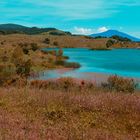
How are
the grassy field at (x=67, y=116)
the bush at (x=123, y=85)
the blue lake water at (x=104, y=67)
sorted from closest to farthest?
the grassy field at (x=67, y=116), the bush at (x=123, y=85), the blue lake water at (x=104, y=67)

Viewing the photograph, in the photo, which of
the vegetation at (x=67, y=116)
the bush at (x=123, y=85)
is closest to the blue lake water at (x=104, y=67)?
the bush at (x=123, y=85)

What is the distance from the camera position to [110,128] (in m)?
8.71

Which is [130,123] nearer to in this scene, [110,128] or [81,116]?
[110,128]

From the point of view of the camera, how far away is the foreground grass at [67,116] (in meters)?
7.29

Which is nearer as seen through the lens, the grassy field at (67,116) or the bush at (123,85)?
the grassy field at (67,116)

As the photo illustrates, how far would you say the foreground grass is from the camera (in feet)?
23.9

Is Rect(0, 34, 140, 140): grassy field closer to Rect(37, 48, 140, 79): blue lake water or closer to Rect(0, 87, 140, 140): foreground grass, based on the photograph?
Rect(0, 87, 140, 140): foreground grass

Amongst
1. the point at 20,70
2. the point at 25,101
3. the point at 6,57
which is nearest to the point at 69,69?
the point at 6,57

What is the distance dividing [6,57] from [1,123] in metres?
65.0

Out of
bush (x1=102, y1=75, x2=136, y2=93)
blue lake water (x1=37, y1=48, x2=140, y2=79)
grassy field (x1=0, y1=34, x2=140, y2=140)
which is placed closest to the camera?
grassy field (x1=0, y1=34, x2=140, y2=140)

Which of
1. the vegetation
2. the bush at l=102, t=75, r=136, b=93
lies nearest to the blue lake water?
the bush at l=102, t=75, r=136, b=93

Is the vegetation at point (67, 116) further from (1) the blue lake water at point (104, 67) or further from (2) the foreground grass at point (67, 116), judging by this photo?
(1) the blue lake water at point (104, 67)

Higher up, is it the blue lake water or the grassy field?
the grassy field

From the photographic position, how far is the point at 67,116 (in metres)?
9.50
